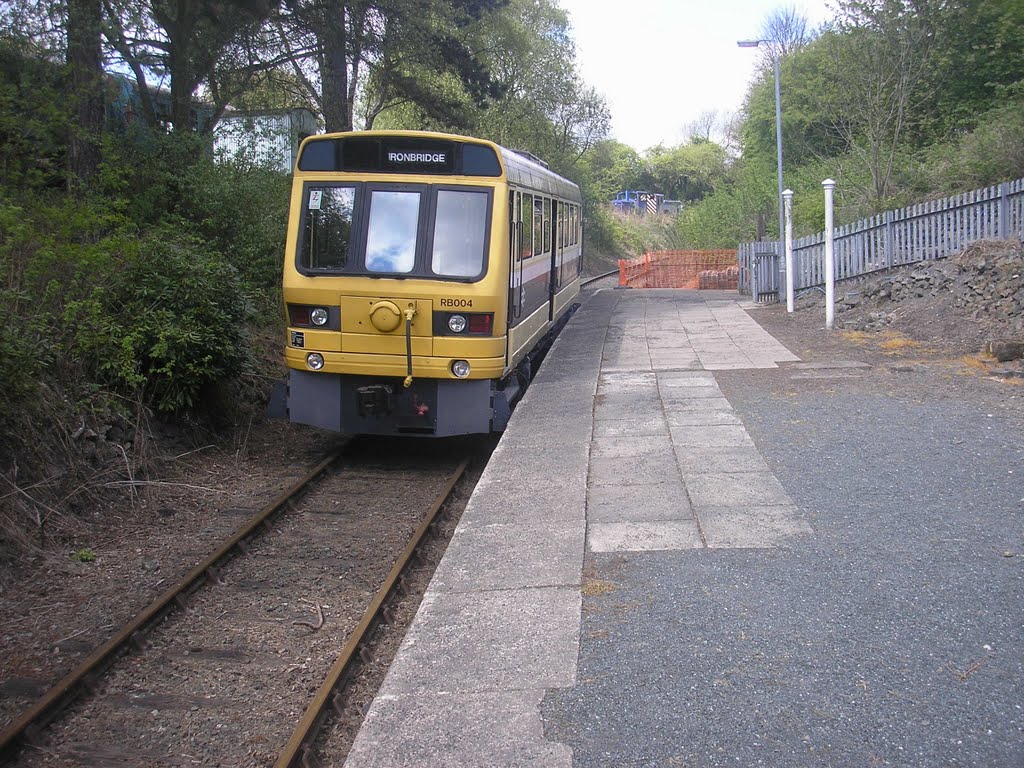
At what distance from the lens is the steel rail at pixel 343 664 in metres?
4.27

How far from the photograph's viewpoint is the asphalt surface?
12.0ft

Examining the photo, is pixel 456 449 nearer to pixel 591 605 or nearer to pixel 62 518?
pixel 62 518

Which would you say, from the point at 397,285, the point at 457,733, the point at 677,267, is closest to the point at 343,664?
the point at 457,733

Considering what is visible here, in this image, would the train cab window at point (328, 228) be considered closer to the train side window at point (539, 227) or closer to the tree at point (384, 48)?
the train side window at point (539, 227)

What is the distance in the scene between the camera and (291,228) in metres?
9.32

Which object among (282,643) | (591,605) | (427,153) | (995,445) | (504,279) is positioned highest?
(427,153)

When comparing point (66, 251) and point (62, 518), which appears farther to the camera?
point (66, 251)

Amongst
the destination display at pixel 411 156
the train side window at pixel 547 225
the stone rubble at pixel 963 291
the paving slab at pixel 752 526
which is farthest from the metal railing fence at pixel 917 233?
the paving slab at pixel 752 526

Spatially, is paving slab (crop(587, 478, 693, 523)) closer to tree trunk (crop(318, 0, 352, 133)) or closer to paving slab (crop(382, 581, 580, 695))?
paving slab (crop(382, 581, 580, 695))

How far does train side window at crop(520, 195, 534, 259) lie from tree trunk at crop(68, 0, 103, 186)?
5.50 metres

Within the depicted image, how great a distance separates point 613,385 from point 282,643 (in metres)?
6.41

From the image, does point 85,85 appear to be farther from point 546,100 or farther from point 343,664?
point 546,100

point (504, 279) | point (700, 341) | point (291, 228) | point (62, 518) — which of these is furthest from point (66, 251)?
point (700, 341)

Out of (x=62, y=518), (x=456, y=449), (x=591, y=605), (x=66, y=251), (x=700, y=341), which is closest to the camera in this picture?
(x=591, y=605)
